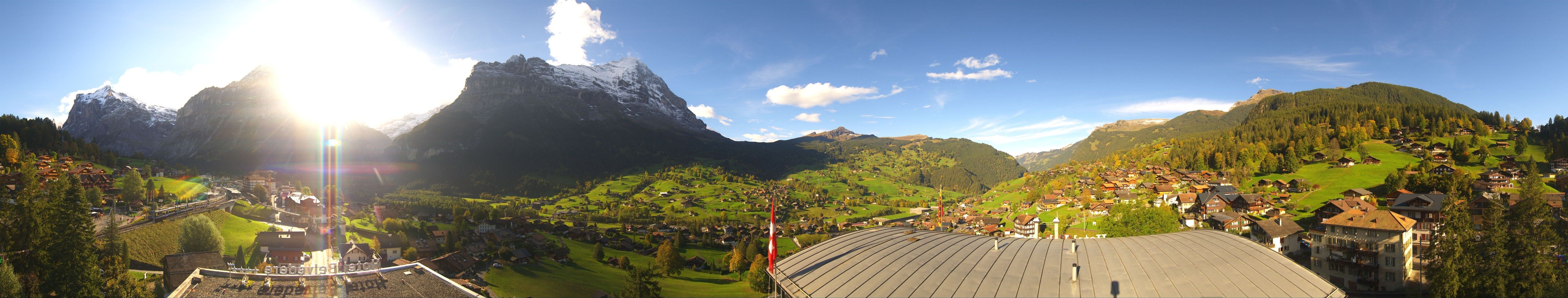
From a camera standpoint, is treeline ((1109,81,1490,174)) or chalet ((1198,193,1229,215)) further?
treeline ((1109,81,1490,174))

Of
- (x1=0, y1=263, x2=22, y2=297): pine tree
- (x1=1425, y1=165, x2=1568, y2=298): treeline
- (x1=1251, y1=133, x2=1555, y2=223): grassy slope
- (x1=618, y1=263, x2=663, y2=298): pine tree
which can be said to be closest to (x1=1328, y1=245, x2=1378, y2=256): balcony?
(x1=1425, y1=165, x2=1568, y2=298): treeline

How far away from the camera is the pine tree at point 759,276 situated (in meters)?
53.7

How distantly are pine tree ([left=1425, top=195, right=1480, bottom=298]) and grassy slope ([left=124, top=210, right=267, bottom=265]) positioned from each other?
8922cm

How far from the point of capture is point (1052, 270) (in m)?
16.4

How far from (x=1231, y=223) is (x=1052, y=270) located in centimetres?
5289

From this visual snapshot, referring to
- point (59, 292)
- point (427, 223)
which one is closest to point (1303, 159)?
point (59, 292)

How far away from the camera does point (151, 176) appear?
7575 centimetres

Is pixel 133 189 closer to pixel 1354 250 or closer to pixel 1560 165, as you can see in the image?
pixel 1354 250

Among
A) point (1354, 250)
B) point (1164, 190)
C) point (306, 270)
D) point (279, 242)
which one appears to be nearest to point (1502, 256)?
point (1354, 250)

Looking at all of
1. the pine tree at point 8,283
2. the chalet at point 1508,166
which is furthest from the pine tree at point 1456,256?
the pine tree at point 8,283

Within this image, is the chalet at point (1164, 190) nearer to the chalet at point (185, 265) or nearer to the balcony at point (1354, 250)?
the balcony at point (1354, 250)

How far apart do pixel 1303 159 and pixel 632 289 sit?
110m

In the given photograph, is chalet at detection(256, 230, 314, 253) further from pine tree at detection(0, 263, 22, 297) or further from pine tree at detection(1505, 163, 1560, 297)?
pine tree at detection(1505, 163, 1560, 297)

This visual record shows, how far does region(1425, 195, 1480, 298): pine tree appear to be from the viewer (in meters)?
25.8
